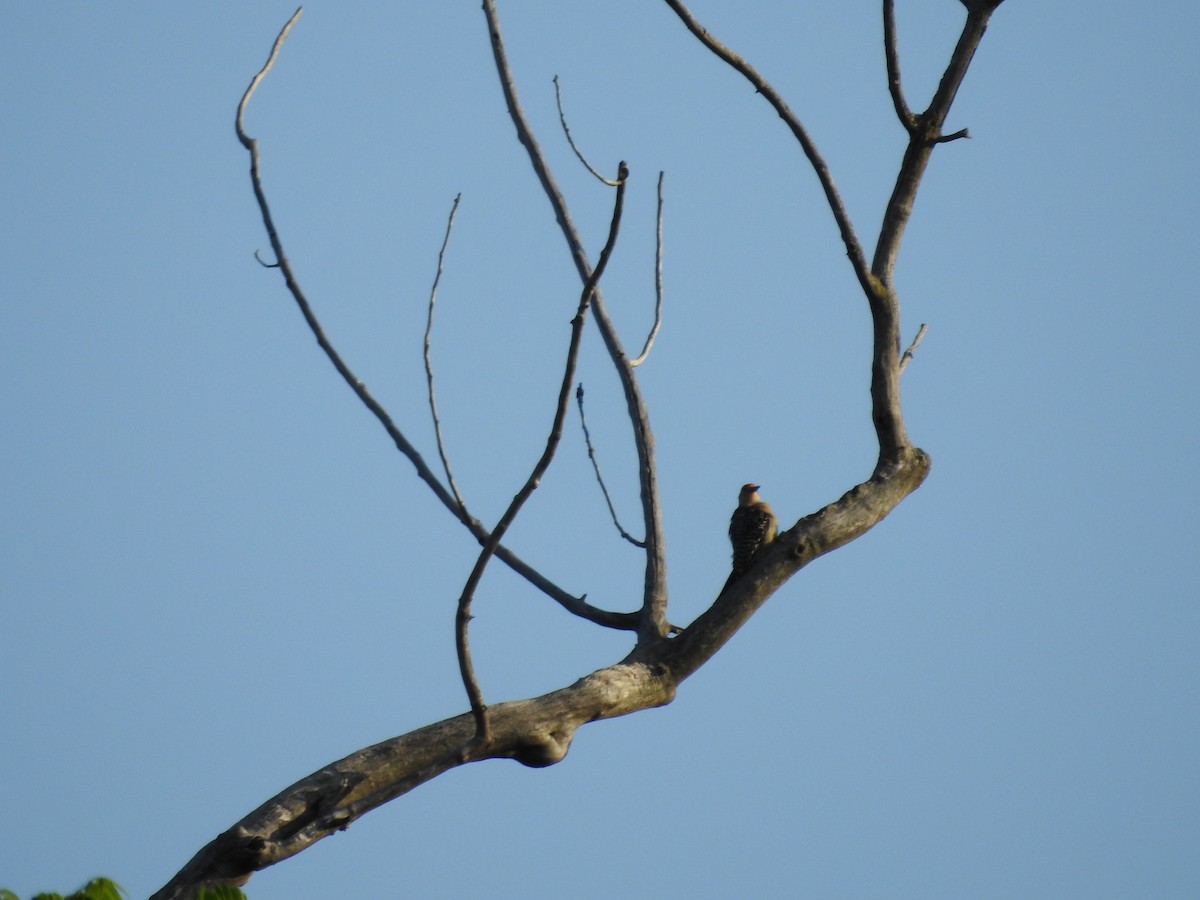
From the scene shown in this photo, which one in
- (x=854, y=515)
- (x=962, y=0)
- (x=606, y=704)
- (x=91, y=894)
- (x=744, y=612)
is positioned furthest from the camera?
(x=962, y=0)

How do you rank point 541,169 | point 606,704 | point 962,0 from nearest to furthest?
point 606,704 → point 962,0 → point 541,169

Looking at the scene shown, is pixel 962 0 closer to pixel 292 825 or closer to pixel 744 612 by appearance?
pixel 744 612

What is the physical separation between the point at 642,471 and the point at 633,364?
350 mm

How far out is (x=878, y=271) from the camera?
4.45 meters

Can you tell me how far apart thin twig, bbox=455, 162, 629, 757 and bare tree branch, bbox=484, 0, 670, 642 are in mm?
992

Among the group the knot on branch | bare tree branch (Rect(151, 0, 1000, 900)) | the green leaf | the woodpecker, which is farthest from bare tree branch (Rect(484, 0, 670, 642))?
the woodpecker

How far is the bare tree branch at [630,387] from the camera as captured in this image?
14.1 ft

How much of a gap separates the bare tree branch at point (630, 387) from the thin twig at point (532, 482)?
99cm

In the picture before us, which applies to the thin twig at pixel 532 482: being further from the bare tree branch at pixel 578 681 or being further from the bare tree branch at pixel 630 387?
the bare tree branch at pixel 630 387

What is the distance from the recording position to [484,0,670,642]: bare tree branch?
169 inches

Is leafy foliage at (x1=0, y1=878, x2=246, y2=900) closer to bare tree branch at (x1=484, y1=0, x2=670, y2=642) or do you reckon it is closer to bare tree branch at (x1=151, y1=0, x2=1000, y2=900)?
bare tree branch at (x1=151, y1=0, x2=1000, y2=900)

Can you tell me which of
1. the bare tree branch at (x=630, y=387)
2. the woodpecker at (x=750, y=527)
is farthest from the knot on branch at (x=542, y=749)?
the woodpecker at (x=750, y=527)

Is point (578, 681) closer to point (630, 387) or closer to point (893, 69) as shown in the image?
point (630, 387)

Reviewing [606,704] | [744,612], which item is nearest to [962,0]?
[744,612]
